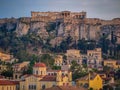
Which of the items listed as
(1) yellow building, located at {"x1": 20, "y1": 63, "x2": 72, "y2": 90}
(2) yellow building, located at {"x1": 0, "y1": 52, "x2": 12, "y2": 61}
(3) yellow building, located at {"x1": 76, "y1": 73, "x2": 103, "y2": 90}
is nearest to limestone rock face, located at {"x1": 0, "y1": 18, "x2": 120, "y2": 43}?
(2) yellow building, located at {"x1": 0, "y1": 52, "x2": 12, "y2": 61}

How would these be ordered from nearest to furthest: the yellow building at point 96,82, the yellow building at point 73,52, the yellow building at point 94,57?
the yellow building at point 96,82
the yellow building at point 94,57
the yellow building at point 73,52

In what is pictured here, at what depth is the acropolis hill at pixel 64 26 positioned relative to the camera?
66.8m

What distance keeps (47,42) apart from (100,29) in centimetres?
589

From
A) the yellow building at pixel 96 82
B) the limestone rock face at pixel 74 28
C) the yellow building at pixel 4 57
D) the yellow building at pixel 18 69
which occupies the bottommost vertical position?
the yellow building at pixel 96 82

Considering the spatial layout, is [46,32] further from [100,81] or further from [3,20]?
[100,81]

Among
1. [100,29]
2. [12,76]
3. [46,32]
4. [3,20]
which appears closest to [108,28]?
[100,29]

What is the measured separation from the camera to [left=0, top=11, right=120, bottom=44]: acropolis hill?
66812 mm

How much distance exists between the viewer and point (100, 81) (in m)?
43.4

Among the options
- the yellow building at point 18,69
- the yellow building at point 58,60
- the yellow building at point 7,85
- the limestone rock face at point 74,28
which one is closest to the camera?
the yellow building at point 7,85

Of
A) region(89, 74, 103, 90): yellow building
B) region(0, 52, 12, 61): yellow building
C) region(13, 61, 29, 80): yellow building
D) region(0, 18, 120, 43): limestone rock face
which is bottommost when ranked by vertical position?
region(89, 74, 103, 90): yellow building

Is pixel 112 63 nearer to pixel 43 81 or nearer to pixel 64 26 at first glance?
pixel 64 26

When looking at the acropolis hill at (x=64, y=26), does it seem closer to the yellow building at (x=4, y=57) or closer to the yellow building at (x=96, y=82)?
the yellow building at (x=4, y=57)

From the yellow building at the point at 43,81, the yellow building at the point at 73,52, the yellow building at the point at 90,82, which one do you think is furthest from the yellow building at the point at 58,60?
the yellow building at the point at 43,81

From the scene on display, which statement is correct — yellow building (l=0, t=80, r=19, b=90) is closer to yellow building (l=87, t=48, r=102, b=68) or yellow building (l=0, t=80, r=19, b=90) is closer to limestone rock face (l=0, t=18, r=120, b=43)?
yellow building (l=87, t=48, r=102, b=68)
